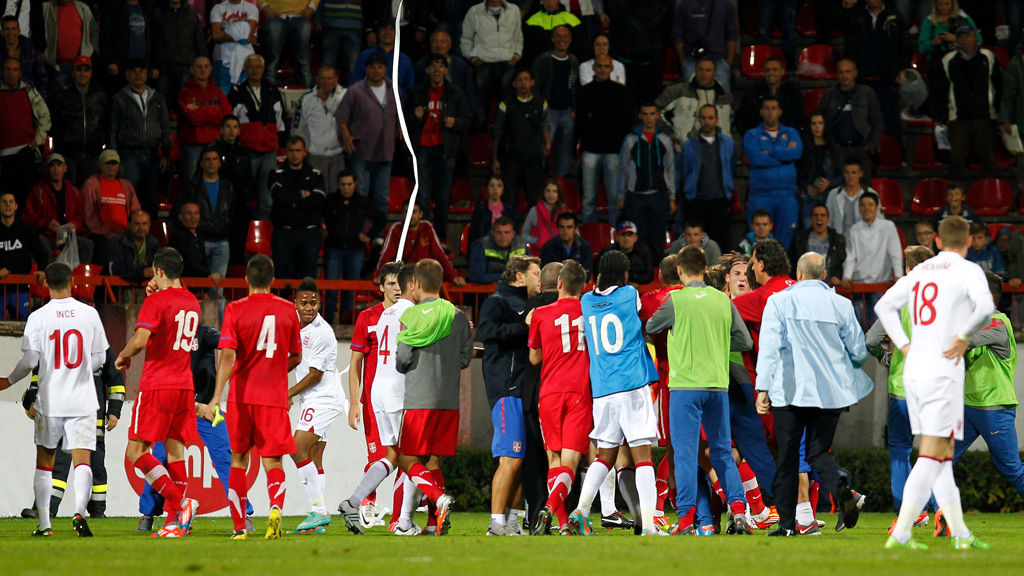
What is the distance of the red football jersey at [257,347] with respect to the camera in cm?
973

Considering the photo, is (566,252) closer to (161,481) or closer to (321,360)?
(321,360)

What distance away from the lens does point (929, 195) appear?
20.0 metres

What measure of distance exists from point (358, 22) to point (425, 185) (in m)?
2.89

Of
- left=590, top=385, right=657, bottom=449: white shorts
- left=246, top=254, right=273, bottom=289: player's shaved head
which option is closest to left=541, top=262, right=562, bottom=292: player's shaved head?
left=590, top=385, right=657, bottom=449: white shorts

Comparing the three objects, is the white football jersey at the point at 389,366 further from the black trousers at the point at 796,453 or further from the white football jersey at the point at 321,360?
the black trousers at the point at 796,453

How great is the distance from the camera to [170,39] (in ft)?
60.7

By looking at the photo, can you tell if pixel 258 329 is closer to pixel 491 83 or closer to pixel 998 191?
pixel 491 83

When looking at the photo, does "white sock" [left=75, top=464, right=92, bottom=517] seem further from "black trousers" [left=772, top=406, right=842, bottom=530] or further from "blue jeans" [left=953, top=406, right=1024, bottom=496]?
"blue jeans" [left=953, top=406, right=1024, bottom=496]

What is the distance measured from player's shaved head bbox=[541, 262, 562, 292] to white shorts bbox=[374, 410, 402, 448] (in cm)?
153

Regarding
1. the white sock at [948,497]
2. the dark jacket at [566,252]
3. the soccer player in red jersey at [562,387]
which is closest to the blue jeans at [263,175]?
the dark jacket at [566,252]

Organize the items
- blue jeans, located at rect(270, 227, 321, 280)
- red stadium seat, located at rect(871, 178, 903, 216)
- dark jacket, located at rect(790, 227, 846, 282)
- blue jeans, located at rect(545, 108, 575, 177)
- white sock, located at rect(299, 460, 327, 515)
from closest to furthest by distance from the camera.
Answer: white sock, located at rect(299, 460, 327, 515)
blue jeans, located at rect(270, 227, 321, 280)
dark jacket, located at rect(790, 227, 846, 282)
blue jeans, located at rect(545, 108, 575, 177)
red stadium seat, located at rect(871, 178, 903, 216)

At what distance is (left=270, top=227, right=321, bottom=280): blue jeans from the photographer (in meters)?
16.5

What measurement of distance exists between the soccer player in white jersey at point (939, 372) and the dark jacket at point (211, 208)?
10.3 meters

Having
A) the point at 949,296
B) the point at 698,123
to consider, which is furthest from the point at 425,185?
the point at 949,296
